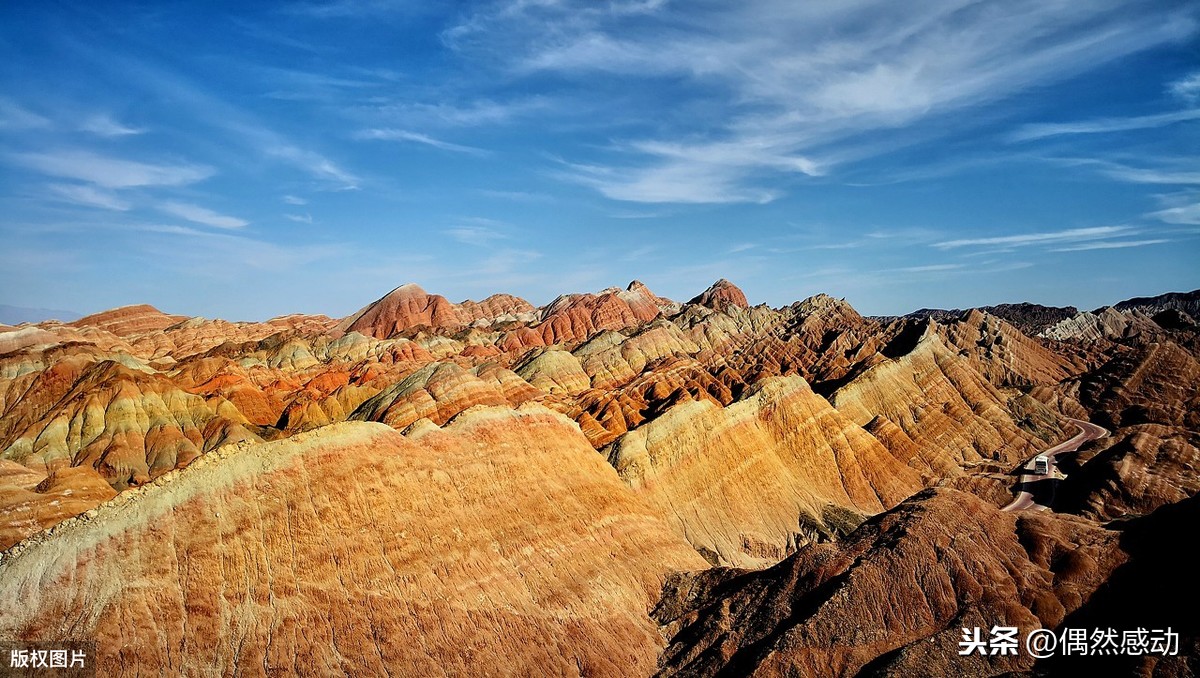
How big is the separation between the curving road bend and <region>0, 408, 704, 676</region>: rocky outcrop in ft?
125

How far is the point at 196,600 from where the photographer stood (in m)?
29.6

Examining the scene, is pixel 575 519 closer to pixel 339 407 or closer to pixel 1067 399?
pixel 339 407

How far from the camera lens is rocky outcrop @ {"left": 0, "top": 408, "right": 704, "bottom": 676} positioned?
28.8m

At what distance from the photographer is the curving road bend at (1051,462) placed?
63.8 metres

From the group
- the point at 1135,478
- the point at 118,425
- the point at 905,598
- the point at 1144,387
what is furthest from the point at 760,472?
the point at 1144,387

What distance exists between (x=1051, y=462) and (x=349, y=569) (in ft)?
263

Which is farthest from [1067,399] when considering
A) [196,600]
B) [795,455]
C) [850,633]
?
[196,600]

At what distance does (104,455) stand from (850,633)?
82542 mm

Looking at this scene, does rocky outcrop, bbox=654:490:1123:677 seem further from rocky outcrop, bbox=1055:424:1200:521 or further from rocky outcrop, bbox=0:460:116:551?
rocky outcrop, bbox=0:460:116:551

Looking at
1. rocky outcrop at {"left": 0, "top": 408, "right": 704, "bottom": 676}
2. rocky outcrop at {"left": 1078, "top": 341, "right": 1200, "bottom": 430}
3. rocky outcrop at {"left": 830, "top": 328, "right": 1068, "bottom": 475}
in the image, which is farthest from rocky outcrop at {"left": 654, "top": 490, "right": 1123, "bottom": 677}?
rocky outcrop at {"left": 1078, "top": 341, "right": 1200, "bottom": 430}

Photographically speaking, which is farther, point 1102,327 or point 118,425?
point 1102,327

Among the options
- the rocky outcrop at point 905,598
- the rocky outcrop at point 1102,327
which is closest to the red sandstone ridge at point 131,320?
the rocky outcrop at point 905,598

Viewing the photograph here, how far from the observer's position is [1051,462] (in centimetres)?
8125

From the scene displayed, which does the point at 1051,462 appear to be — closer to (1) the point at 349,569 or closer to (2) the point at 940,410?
(2) the point at 940,410
